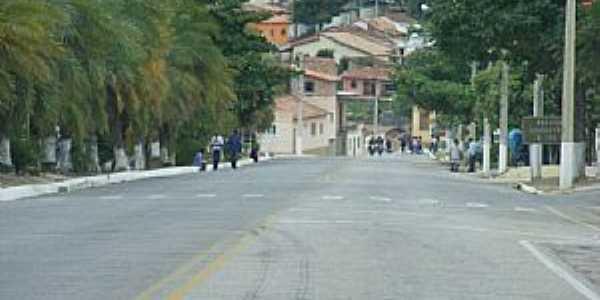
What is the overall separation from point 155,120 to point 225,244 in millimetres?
33886

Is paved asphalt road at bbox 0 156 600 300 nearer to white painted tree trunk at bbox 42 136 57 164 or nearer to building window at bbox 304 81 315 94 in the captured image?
white painted tree trunk at bbox 42 136 57 164

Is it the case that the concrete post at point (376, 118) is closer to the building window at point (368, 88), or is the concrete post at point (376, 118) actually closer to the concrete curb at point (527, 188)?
the building window at point (368, 88)

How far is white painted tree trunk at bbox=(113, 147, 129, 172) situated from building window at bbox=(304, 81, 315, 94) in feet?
246

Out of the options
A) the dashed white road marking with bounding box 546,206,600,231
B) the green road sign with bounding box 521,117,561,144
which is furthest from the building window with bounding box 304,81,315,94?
the dashed white road marking with bounding box 546,206,600,231

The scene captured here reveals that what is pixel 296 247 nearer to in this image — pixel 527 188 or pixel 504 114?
pixel 527 188

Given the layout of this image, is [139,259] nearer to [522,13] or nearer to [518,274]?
[518,274]

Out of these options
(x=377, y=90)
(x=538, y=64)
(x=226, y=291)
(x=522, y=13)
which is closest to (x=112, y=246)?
(x=226, y=291)

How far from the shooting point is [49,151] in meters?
45.4

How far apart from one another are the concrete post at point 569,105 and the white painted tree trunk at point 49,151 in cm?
1671

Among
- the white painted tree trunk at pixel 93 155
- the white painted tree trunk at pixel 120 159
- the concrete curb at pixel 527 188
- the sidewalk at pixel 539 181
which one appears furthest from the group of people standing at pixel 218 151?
Result: the concrete curb at pixel 527 188

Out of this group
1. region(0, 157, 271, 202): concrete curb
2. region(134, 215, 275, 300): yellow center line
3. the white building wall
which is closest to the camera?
region(134, 215, 275, 300): yellow center line

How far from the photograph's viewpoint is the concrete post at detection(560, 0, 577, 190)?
128ft

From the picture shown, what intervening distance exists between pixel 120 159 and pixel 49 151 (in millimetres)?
7366

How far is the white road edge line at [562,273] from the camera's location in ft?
50.3
